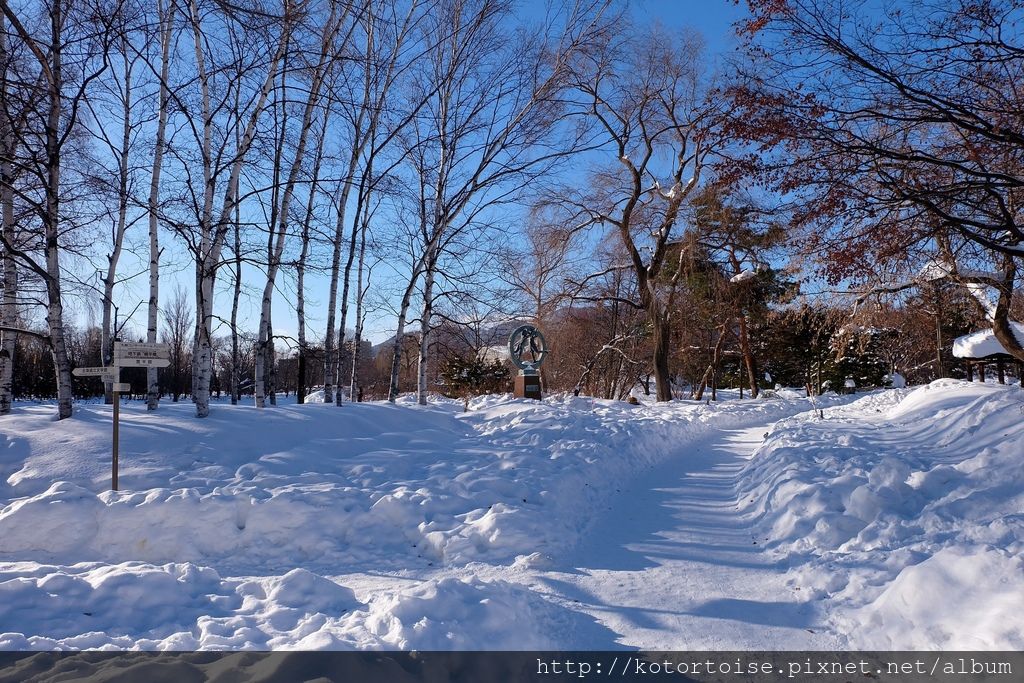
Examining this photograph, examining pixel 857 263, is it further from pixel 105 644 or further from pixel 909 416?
pixel 909 416

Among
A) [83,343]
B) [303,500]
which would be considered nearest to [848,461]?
[303,500]

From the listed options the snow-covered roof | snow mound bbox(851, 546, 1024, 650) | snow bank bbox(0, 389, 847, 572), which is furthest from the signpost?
the snow-covered roof

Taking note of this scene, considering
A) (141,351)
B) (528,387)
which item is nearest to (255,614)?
(141,351)

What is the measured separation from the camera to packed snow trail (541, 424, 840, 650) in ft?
12.9

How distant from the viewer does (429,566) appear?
5.58 meters

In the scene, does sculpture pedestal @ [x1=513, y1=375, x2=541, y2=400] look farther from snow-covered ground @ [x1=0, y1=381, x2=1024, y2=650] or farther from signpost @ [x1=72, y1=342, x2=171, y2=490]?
signpost @ [x1=72, y1=342, x2=171, y2=490]

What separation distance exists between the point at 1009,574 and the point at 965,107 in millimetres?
5063

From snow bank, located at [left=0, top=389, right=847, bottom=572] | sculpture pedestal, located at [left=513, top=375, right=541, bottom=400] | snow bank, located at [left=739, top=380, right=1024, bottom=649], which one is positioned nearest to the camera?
snow bank, located at [left=739, top=380, right=1024, bottom=649]

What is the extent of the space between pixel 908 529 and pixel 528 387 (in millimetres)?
15165

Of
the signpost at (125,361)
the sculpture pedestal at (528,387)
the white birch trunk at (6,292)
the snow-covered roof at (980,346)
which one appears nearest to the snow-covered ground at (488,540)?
the white birch trunk at (6,292)

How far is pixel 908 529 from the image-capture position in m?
5.33

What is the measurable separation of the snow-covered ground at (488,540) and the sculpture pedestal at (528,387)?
352 inches

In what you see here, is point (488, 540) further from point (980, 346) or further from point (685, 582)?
point (980, 346)

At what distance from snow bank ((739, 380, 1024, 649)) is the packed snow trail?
282mm
